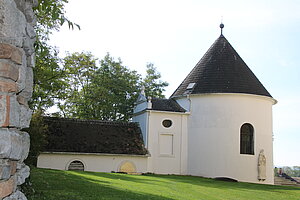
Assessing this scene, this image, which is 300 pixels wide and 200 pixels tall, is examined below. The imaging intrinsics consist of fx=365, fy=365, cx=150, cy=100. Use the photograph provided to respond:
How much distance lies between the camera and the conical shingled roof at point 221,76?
27.8m

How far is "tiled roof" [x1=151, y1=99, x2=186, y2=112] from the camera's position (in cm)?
2835

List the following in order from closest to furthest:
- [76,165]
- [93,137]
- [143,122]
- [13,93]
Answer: [13,93]
[76,165]
[93,137]
[143,122]

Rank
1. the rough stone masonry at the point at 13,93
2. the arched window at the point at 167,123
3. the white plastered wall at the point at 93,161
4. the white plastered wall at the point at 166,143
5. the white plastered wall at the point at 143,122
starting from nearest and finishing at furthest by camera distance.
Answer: the rough stone masonry at the point at 13,93 < the white plastered wall at the point at 93,161 < the white plastered wall at the point at 166,143 < the white plastered wall at the point at 143,122 < the arched window at the point at 167,123

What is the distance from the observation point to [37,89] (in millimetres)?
30281

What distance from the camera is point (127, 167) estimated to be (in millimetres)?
26297

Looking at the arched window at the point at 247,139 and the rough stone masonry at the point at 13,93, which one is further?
the arched window at the point at 247,139

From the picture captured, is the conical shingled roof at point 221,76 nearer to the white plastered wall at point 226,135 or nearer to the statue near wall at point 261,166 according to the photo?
the white plastered wall at point 226,135

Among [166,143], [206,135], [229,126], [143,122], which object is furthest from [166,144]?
[229,126]

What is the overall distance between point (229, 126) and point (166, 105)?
522 cm

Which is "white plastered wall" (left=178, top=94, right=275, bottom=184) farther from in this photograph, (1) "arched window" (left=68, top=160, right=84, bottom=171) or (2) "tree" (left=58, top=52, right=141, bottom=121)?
(2) "tree" (left=58, top=52, right=141, bottom=121)

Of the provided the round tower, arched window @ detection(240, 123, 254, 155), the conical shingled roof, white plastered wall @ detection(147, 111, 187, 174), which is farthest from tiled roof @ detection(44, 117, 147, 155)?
arched window @ detection(240, 123, 254, 155)

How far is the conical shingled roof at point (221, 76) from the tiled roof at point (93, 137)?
524 centimetres

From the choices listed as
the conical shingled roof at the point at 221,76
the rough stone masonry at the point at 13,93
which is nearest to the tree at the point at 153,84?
the conical shingled roof at the point at 221,76

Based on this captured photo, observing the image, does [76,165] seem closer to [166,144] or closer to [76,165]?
[76,165]
